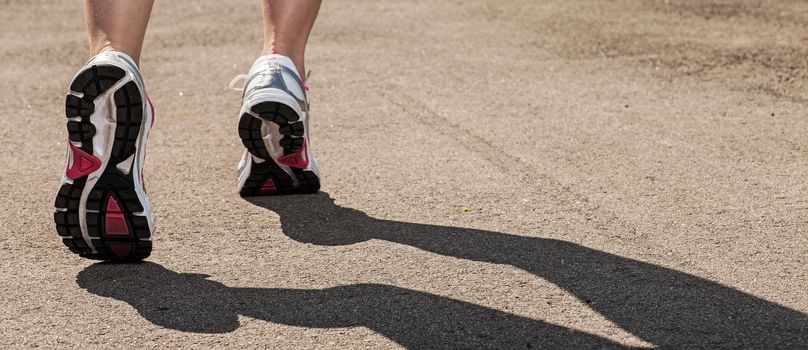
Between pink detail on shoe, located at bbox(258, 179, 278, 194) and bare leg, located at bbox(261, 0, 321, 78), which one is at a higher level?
bare leg, located at bbox(261, 0, 321, 78)

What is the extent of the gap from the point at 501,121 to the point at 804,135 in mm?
1262

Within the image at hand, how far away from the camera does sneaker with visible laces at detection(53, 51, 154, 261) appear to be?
10.8 ft

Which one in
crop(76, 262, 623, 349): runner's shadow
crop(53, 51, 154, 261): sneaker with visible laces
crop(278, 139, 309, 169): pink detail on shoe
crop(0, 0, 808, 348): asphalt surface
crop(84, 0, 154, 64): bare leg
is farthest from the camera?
crop(278, 139, 309, 169): pink detail on shoe

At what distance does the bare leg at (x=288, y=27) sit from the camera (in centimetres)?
404

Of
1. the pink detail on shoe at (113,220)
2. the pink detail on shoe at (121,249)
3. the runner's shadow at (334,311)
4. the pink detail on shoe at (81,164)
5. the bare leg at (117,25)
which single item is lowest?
the runner's shadow at (334,311)

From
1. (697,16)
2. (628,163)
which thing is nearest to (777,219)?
(628,163)

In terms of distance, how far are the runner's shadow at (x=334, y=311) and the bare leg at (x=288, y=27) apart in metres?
0.97

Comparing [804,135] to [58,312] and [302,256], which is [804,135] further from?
[58,312]

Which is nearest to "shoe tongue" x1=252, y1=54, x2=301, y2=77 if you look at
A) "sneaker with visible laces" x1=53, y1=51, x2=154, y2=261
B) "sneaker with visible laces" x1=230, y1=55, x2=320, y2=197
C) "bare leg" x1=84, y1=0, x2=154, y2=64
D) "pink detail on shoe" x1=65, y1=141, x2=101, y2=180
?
"sneaker with visible laces" x1=230, y1=55, x2=320, y2=197

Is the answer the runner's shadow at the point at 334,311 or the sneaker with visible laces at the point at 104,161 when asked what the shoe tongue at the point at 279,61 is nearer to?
the sneaker with visible laces at the point at 104,161

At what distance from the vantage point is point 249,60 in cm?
650

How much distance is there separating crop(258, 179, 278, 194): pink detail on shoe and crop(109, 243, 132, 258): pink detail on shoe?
82 cm

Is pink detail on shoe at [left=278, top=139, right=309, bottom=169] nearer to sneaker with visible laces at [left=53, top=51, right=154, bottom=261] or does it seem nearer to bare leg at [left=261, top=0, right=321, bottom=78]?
bare leg at [left=261, top=0, right=321, bottom=78]

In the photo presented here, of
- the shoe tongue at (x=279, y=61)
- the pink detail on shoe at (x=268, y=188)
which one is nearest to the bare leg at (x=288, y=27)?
the shoe tongue at (x=279, y=61)
